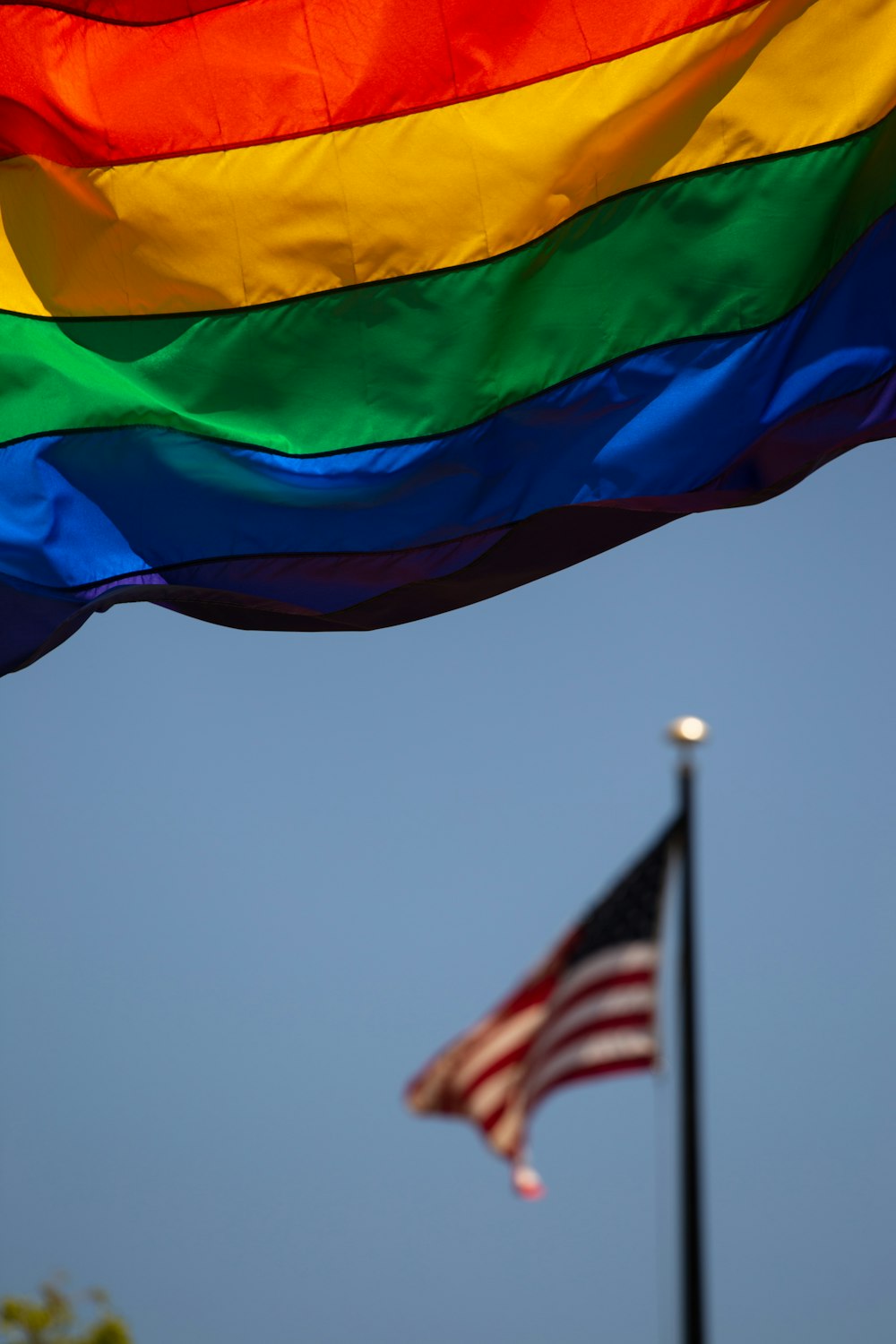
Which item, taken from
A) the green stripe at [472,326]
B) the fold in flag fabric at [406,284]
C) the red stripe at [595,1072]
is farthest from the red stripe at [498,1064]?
the green stripe at [472,326]

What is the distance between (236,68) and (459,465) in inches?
98.8

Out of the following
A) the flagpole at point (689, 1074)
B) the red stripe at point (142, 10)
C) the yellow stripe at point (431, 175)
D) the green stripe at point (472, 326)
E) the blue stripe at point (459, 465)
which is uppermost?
the red stripe at point (142, 10)

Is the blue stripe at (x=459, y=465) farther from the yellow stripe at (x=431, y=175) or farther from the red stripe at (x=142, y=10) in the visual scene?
the red stripe at (x=142, y=10)

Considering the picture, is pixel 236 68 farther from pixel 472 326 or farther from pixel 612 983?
pixel 612 983

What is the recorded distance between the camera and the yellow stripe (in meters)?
9.73

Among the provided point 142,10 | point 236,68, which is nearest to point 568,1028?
point 236,68

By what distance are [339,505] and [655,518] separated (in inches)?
62.8

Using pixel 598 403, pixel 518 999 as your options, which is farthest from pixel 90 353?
pixel 518 999

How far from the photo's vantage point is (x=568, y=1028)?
261 inches

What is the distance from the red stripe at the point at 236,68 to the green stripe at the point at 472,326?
3.04 feet

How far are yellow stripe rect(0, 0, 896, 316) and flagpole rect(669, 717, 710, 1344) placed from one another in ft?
14.5

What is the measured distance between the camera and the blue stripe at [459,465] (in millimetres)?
9484

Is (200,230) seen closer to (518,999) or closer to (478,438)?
(478,438)

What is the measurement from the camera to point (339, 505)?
10414 mm
